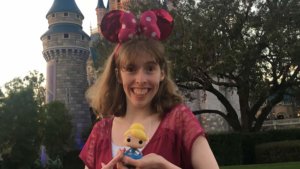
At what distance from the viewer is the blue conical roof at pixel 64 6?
1640 inches

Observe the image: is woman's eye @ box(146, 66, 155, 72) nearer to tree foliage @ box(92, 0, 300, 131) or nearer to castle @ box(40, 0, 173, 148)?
tree foliage @ box(92, 0, 300, 131)

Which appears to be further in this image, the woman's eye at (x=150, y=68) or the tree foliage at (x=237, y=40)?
the tree foliage at (x=237, y=40)

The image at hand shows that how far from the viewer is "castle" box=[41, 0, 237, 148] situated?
4103 centimetres

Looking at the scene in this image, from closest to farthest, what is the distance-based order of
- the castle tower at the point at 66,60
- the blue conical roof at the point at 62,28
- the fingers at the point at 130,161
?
the fingers at the point at 130,161
the castle tower at the point at 66,60
the blue conical roof at the point at 62,28

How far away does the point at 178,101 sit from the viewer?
2.27m

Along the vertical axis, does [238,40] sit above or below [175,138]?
above

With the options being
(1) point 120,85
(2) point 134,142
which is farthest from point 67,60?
(2) point 134,142

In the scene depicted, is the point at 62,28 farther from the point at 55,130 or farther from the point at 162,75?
the point at 162,75

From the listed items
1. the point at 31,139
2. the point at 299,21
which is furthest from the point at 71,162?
the point at 299,21

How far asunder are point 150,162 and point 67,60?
40.5m

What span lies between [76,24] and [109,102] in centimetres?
4125

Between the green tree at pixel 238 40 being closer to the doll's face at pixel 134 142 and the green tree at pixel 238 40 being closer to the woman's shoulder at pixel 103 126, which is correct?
the woman's shoulder at pixel 103 126

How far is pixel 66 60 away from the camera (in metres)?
41.3

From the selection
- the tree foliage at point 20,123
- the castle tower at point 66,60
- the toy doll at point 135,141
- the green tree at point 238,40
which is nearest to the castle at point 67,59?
the castle tower at point 66,60
